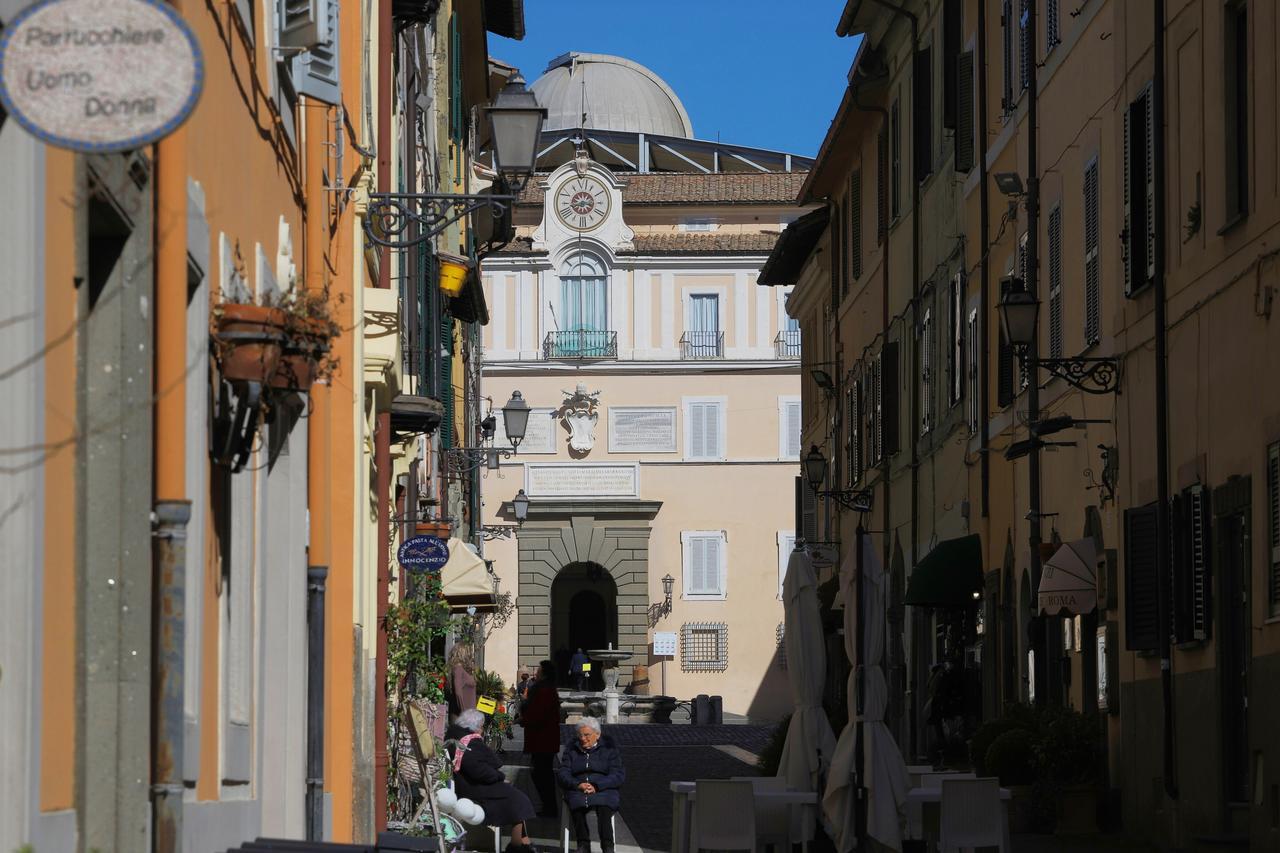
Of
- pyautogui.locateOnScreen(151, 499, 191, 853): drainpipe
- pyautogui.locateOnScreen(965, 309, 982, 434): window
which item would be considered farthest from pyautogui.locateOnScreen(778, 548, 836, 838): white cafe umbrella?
pyautogui.locateOnScreen(151, 499, 191, 853): drainpipe

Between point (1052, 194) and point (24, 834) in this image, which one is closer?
point (24, 834)

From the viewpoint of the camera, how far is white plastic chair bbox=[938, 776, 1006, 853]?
1481 centimetres

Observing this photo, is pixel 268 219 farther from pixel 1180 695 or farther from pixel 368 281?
pixel 1180 695

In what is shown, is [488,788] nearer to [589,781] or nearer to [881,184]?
[589,781]

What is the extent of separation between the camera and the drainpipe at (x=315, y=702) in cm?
1197

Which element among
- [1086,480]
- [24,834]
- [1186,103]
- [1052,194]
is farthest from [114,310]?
[1052,194]

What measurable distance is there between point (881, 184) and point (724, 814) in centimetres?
1888

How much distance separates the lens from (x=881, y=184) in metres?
33.3

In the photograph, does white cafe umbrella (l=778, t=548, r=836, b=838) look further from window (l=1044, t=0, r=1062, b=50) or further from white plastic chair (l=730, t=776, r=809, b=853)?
window (l=1044, t=0, r=1062, b=50)

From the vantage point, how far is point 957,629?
94.4 feet

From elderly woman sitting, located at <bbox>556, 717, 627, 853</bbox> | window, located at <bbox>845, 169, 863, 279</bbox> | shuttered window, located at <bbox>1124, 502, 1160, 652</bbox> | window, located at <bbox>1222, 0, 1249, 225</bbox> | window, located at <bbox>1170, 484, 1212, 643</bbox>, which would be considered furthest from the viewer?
window, located at <bbox>845, 169, 863, 279</bbox>

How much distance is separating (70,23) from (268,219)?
5813mm

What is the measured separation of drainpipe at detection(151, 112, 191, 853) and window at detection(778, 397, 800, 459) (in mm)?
51288

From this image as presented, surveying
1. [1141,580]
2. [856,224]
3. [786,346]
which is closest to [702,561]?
[786,346]
